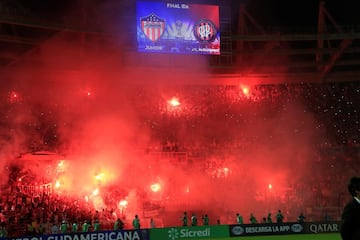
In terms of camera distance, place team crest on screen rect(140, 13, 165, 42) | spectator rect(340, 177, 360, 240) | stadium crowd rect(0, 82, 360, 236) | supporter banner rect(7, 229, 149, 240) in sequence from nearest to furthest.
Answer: spectator rect(340, 177, 360, 240) < supporter banner rect(7, 229, 149, 240) < team crest on screen rect(140, 13, 165, 42) < stadium crowd rect(0, 82, 360, 236)

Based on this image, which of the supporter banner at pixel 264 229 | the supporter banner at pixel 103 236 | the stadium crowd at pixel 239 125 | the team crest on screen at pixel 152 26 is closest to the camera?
the supporter banner at pixel 103 236

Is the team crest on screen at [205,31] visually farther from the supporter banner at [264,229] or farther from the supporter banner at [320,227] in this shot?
the supporter banner at [320,227]

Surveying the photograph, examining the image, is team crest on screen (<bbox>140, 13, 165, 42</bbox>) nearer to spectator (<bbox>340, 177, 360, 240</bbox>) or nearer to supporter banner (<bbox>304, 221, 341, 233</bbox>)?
supporter banner (<bbox>304, 221, 341, 233</bbox>)

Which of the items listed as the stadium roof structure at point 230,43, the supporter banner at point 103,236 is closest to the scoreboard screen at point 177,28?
the stadium roof structure at point 230,43

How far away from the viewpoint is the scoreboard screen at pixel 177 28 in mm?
22297

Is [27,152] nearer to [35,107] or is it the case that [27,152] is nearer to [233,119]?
[35,107]

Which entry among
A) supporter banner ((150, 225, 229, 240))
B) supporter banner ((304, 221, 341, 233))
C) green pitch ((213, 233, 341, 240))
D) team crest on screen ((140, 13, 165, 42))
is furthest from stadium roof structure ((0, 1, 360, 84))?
green pitch ((213, 233, 341, 240))

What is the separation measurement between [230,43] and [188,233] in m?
10.4

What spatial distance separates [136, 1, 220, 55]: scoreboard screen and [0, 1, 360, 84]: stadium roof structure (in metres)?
1.06

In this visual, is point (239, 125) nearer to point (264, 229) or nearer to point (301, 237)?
point (264, 229)

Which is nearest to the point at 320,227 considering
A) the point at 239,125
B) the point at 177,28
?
the point at 177,28

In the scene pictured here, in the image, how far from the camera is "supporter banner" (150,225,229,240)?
1741 cm

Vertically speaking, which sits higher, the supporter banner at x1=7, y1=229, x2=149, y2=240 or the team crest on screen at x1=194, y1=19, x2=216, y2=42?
the team crest on screen at x1=194, y1=19, x2=216, y2=42

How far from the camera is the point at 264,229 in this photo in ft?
61.8
